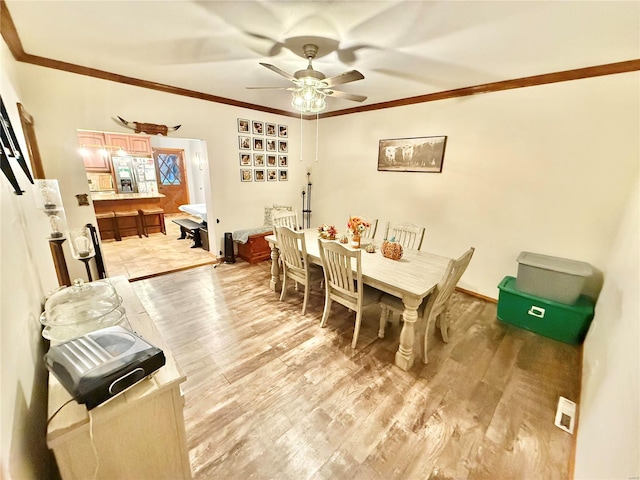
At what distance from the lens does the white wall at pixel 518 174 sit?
2336 millimetres

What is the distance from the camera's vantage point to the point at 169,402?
0.96 metres

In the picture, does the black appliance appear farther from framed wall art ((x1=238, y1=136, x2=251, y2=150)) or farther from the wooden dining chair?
framed wall art ((x1=238, y1=136, x2=251, y2=150))

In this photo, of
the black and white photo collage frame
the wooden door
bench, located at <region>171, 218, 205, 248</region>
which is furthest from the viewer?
the wooden door

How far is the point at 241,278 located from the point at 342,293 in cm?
187

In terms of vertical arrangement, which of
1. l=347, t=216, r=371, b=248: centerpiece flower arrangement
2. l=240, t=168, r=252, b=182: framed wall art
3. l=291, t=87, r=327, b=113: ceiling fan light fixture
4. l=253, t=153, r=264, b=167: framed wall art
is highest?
l=291, t=87, r=327, b=113: ceiling fan light fixture

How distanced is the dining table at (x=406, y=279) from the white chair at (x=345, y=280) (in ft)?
0.39

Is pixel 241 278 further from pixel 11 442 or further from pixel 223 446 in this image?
pixel 11 442

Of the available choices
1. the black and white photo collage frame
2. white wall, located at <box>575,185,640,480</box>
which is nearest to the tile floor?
the black and white photo collage frame

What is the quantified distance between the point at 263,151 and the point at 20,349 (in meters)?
4.04

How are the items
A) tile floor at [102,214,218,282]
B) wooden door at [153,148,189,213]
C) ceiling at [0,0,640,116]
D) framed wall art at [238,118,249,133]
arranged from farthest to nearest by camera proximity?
wooden door at [153,148,189,213]
framed wall art at [238,118,249,133]
tile floor at [102,214,218,282]
ceiling at [0,0,640,116]

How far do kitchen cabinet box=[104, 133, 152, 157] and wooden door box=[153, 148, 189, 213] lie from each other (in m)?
1.26

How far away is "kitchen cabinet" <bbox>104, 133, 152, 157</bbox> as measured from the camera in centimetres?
580

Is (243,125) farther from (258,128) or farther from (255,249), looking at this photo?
(255,249)

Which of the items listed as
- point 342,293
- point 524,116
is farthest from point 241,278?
point 524,116
